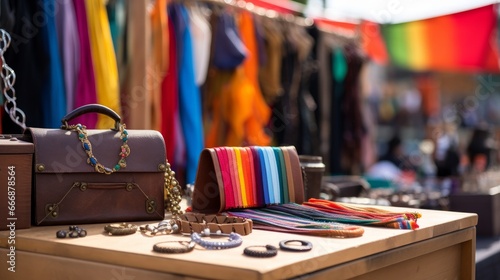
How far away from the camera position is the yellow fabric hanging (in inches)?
104

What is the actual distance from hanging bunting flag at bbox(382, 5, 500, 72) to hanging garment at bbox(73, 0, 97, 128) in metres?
2.60

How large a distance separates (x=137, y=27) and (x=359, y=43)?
88.5 inches

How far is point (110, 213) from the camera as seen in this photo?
1.30 meters

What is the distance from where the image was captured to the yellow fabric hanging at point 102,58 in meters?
2.63

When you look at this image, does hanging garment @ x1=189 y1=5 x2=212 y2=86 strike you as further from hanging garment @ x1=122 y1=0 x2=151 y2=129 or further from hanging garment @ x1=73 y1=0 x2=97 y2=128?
hanging garment @ x1=73 y1=0 x2=97 y2=128

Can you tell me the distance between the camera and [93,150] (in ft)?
4.22

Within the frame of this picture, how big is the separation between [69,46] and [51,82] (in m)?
0.19

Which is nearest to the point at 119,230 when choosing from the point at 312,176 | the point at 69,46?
the point at 312,176

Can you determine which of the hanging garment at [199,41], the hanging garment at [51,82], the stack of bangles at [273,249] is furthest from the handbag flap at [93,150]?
the hanging garment at [199,41]

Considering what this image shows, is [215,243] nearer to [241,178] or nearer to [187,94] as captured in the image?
[241,178]

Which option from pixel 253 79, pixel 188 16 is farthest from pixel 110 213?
pixel 253 79

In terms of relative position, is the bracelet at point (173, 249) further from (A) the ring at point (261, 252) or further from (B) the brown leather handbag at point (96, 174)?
(B) the brown leather handbag at point (96, 174)

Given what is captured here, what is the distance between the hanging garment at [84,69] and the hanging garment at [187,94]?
588 mm

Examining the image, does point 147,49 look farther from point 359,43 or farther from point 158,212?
point 359,43
